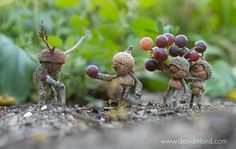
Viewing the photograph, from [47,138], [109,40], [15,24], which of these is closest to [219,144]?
[47,138]

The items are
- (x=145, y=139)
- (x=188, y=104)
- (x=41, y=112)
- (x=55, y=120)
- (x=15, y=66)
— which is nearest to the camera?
(x=145, y=139)

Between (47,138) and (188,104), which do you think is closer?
(47,138)

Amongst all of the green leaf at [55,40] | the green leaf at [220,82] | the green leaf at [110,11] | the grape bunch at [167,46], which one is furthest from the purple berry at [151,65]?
the green leaf at [220,82]

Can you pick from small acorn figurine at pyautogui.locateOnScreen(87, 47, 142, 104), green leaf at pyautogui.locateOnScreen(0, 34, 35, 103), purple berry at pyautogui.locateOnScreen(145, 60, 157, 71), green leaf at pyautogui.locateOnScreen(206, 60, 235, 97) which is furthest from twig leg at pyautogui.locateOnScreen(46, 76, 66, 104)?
green leaf at pyautogui.locateOnScreen(206, 60, 235, 97)

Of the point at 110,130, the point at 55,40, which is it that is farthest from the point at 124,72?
the point at 55,40

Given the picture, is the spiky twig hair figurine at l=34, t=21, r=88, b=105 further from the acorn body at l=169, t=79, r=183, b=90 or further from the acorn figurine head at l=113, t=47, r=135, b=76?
the acorn body at l=169, t=79, r=183, b=90

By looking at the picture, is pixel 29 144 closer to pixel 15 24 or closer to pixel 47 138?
pixel 47 138
